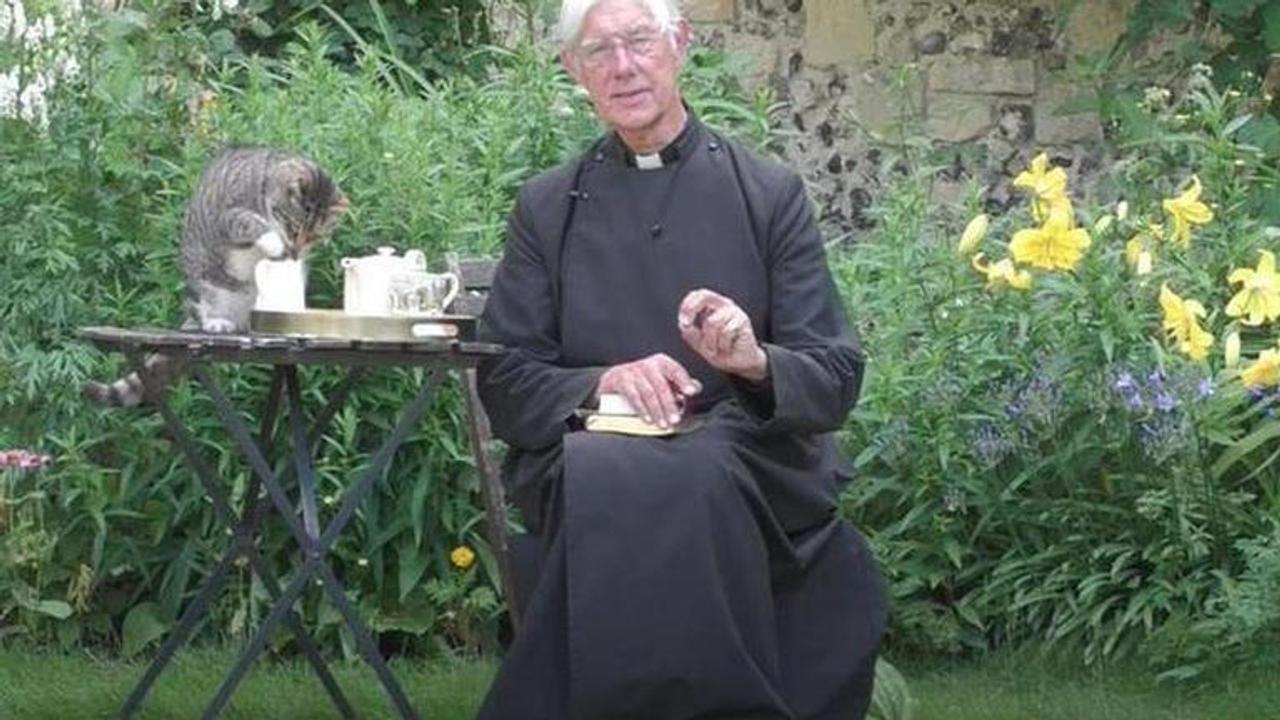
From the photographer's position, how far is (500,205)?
688 cm

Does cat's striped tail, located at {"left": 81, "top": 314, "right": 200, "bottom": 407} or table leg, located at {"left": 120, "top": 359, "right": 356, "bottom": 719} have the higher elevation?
cat's striped tail, located at {"left": 81, "top": 314, "right": 200, "bottom": 407}

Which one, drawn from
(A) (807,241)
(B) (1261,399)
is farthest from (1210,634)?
(A) (807,241)

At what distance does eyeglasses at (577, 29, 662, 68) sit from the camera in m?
4.96

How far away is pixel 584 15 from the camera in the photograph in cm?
501

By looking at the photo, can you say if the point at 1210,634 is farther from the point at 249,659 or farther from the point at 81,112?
the point at 81,112

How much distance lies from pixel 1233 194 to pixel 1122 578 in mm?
982

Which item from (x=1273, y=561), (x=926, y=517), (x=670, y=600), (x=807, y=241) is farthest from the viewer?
(x=926, y=517)

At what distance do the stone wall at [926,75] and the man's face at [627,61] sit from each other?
508cm

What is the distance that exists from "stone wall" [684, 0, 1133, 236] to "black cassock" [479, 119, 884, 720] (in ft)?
16.6

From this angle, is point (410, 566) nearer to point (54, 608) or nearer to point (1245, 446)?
point (54, 608)

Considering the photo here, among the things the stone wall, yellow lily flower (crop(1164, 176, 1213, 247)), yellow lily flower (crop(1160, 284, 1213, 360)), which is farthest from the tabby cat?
the stone wall

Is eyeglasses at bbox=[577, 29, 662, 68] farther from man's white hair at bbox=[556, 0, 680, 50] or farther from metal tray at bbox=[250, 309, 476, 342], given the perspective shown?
metal tray at bbox=[250, 309, 476, 342]

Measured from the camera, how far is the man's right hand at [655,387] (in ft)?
15.7

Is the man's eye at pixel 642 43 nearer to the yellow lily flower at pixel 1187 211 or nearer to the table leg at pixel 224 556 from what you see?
the table leg at pixel 224 556
